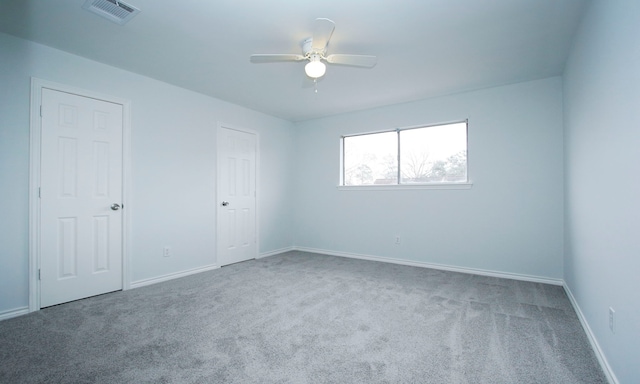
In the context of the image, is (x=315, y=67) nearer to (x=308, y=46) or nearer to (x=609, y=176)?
(x=308, y=46)

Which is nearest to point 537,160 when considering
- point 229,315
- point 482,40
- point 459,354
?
point 482,40

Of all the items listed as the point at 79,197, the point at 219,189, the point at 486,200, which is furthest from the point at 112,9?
the point at 486,200

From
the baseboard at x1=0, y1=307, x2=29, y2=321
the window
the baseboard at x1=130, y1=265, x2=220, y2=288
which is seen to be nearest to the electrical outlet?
the window

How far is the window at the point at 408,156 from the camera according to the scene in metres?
4.16

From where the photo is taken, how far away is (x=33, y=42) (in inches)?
107

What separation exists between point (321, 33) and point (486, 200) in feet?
10.0

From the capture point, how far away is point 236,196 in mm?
4629

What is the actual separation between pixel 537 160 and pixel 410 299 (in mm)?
→ 2366

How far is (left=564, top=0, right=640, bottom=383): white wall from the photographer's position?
56.5 inches

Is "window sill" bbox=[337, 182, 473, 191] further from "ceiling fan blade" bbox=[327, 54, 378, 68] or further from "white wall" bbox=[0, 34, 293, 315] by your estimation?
"ceiling fan blade" bbox=[327, 54, 378, 68]

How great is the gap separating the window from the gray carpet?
160 centimetres

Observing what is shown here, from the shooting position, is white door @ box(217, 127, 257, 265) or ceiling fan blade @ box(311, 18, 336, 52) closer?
ceiling fan blade @ box(311, 18, 336, 52)

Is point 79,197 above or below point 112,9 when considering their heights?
below

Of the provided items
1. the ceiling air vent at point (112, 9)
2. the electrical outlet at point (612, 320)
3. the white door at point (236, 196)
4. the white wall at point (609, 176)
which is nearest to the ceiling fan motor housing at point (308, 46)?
the ceiling air vent at point (112, 9)
